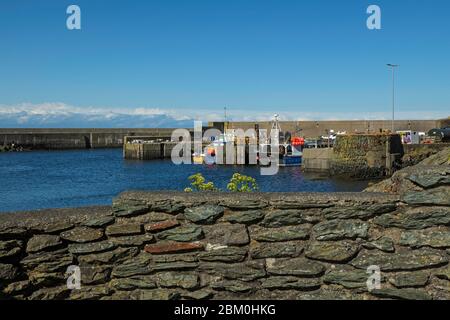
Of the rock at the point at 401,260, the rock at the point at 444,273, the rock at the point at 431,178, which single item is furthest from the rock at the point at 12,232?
the rock at the point at 444,273

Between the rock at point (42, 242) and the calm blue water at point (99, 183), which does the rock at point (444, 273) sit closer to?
the rock at point (42, 242)

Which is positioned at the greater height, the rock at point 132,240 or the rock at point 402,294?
the rock at point 132,240

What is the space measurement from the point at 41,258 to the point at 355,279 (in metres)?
2.84

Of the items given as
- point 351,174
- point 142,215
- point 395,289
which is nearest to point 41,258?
point 142,215

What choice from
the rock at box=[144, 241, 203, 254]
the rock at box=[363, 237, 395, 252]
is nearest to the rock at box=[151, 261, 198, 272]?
the rock at box=[144, 241, 203, 254]

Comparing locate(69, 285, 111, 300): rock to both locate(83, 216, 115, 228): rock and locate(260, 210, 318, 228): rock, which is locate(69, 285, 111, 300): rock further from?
locate(260, 210, 318, 228): rock

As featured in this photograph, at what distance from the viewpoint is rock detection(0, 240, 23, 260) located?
15.5 feet

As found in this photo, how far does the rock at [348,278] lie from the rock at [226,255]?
2.57 ft

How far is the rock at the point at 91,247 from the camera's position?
16.1 ft

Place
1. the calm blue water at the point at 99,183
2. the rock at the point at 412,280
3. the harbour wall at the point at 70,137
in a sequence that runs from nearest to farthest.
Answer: the rock at the point at 412,280 → the calm blue water at the point at 99,183 → the harbour wall at the point at 70,137

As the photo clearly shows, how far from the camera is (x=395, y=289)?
4.80 meters

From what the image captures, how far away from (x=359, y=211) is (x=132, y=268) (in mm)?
2165

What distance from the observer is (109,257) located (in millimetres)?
4945
